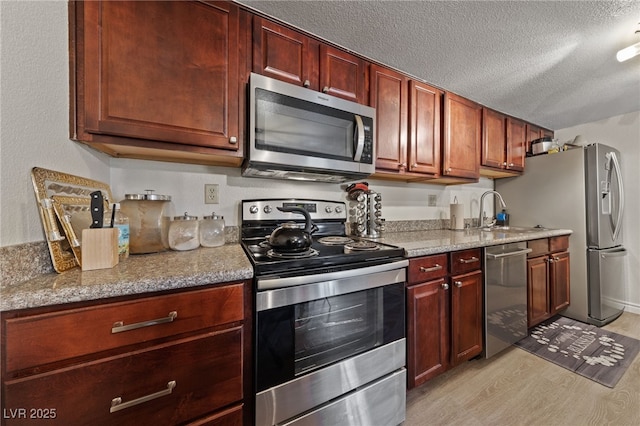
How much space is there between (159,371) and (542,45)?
2661 millimetres

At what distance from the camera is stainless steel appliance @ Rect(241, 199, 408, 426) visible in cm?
92

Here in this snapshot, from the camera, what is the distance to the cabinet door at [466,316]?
1514 mm

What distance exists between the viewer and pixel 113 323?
0.71 metres

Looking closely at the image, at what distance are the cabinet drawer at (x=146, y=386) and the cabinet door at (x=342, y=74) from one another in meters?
1.45

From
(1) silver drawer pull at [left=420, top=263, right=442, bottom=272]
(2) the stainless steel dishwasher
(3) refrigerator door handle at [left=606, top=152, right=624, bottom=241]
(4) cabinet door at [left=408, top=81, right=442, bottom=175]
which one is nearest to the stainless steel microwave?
(4) cabinet door at [left=408, top=81, right=442, bottom=175]

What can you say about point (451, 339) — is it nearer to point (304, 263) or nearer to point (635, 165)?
point (304, 263)

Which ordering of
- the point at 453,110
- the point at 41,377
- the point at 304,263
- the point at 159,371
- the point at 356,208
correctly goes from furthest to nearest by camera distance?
the point at 453,110 < the point at 356,208 < the point at 304,263 < the point at 159,371 < the point at 41,377

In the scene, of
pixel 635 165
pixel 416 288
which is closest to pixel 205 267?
pixel 416 288

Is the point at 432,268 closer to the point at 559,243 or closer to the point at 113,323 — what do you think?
the point at 113,323

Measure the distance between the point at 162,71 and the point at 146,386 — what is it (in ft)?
4.10

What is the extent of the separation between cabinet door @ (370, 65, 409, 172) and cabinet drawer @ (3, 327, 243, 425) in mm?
1458

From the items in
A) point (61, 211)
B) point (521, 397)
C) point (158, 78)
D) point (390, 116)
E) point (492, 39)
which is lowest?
point (521, 397)

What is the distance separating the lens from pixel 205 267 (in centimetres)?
90

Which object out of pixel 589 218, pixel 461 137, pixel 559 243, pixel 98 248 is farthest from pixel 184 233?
pixel 589 218
